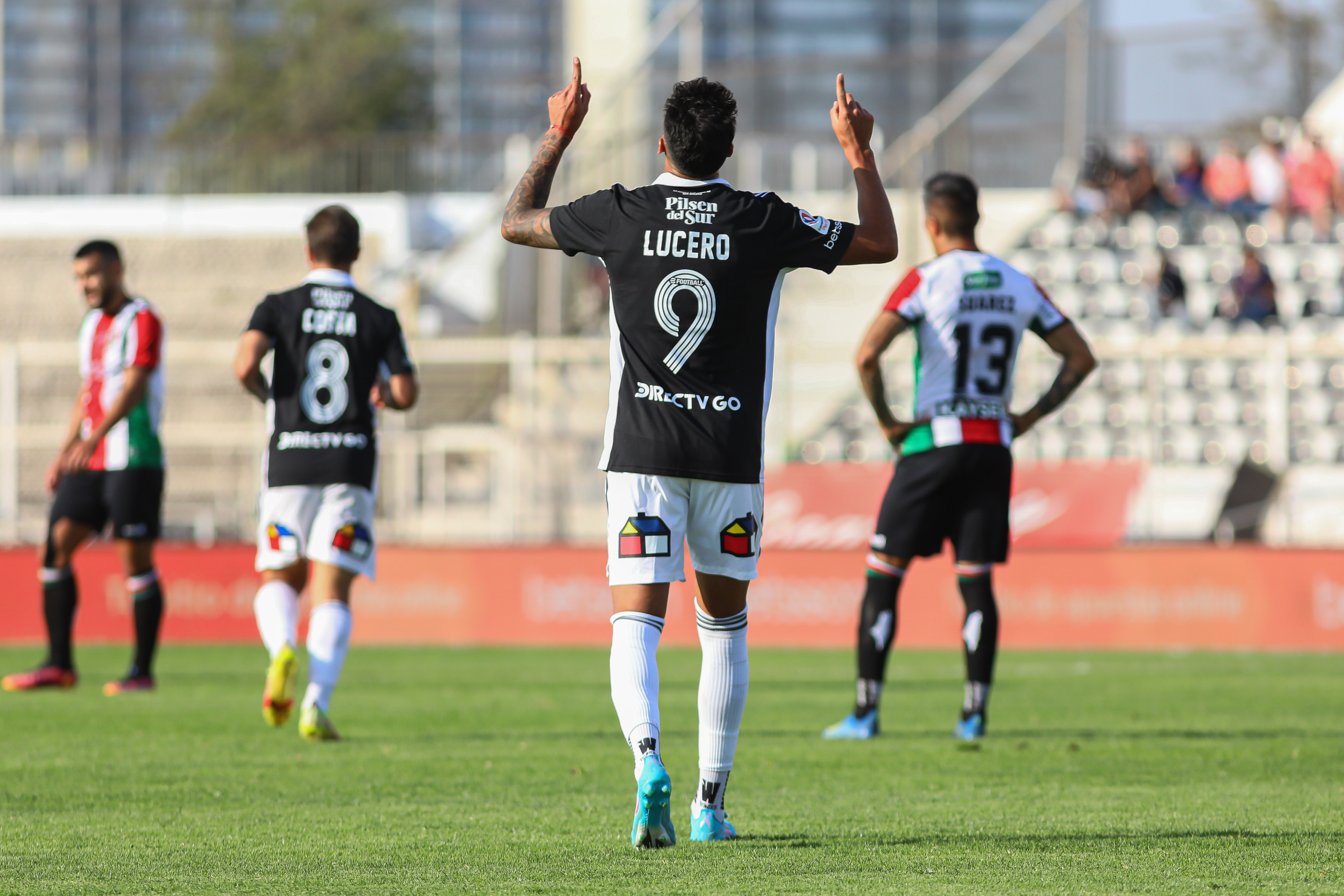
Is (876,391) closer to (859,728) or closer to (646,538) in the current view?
(859,728)

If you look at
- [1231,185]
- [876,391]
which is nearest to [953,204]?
[876,391]

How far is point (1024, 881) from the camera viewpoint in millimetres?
4105

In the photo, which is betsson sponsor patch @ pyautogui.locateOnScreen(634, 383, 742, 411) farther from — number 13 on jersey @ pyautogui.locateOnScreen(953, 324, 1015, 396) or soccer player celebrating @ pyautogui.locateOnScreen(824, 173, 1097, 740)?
number 13 on jersey @ pyautogui.locateOnScreen(953, 324, 1015, 396)

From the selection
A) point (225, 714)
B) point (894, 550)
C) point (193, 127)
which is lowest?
point (225, 714)

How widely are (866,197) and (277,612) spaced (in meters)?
3.38

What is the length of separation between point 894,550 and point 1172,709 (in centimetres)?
206

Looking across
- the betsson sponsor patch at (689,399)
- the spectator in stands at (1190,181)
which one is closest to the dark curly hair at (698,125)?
the betsson sponsor patch at (689,399)

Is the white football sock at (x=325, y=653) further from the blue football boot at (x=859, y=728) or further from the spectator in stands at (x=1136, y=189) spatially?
the spectator in stands at (x=1136, y=189)

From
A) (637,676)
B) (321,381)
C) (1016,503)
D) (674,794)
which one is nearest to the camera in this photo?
(637,676)

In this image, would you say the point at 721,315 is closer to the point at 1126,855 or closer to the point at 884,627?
the point at 1126,855

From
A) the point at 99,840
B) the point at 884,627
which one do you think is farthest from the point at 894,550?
the point at 99,840

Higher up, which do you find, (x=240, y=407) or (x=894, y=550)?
(x=240, y=407)

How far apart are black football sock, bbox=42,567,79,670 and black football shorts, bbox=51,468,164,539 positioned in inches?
12.3

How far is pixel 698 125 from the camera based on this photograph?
15.3 ft
